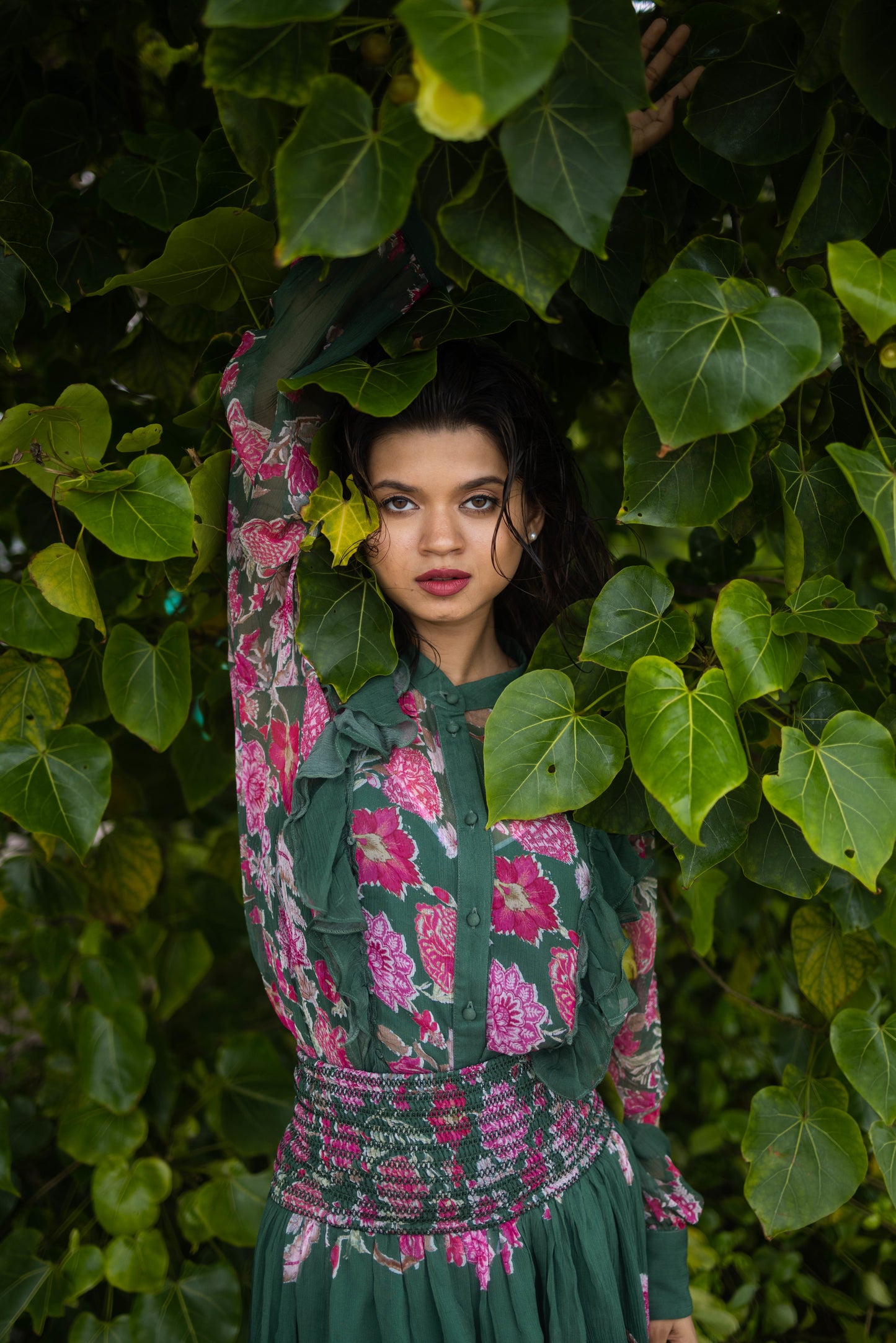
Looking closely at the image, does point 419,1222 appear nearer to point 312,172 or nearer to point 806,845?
point 806,845

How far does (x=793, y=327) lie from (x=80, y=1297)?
1796 mm

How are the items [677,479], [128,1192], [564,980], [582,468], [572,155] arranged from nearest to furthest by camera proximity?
[572,155] → [677,479] → [564,980] → [582,468] → [128,1192]

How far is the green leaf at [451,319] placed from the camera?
85 centimetres

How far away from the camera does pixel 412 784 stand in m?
0.95

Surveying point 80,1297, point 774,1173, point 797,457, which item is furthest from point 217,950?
point 797,457

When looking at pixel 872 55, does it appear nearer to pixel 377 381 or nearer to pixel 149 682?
pixel 377 381

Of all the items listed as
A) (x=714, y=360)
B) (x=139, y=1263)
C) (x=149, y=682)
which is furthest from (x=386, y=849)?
(x=139, y=1263)

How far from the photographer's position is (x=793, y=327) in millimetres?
650

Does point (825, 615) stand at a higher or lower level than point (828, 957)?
higher

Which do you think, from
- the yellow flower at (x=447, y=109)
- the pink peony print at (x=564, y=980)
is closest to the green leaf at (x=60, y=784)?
the pink peony print at (x=564, y=980)

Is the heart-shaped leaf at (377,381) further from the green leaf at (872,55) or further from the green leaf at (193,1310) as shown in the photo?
the green leaf at (193,1310)

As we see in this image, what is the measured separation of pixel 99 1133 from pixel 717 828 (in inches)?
42.4

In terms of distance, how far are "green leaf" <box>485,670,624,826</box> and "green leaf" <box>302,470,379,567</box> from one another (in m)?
0.20

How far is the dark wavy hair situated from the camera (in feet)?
3.00
